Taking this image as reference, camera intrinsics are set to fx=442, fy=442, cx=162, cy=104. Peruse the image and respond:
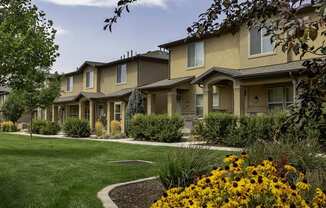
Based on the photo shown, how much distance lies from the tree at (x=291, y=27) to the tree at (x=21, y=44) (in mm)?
12846

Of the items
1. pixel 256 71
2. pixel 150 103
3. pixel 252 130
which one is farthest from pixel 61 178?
pixel 150 103

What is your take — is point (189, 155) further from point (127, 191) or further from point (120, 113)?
point (120, 113)

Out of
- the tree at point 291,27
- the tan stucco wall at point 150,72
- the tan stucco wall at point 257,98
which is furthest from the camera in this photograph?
the tan stucco wall at point 150,72

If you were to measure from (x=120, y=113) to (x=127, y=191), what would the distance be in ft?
86.6

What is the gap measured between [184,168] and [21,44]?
10.1 metres

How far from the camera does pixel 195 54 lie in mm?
28484

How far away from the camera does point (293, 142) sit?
8.77 m

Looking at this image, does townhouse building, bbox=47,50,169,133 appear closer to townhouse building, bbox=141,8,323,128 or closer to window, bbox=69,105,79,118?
window, bbox=69,105,79,118

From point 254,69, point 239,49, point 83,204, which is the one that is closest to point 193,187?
point 83,204

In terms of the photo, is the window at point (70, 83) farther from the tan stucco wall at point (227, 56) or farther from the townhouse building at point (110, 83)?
the tan stucco wall at point (227, 56)

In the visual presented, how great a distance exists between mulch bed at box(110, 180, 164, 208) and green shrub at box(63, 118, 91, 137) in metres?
22.7

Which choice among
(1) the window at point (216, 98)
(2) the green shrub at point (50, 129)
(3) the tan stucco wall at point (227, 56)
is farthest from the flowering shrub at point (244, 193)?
(2) the green shrub at point (50, 129)

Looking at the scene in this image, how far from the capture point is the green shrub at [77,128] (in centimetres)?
3158

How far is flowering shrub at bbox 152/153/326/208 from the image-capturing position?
414 centimetres
